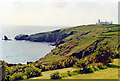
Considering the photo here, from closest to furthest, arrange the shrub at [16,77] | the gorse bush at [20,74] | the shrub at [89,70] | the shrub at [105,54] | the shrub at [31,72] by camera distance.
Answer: the shrub at [16,77]
the gorse bush at [20,74]
the shrub at [31,72]
the shrub at [89,70]
the shrub at [105,54]

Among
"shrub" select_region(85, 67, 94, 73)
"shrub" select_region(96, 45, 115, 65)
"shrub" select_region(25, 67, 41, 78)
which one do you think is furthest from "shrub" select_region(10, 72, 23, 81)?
"shrub" select_region(96, 45, 115, 65)

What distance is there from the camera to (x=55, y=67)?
5275cm

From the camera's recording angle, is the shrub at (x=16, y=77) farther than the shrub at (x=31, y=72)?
No

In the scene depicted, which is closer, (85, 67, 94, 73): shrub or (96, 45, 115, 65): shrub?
(85, 67, 94, 73): shrub

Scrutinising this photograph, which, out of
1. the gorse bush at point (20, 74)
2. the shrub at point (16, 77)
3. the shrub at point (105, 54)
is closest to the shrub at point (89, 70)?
the shrub at point (105, 54)

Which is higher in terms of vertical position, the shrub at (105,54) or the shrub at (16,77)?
the shrub at (105,54)

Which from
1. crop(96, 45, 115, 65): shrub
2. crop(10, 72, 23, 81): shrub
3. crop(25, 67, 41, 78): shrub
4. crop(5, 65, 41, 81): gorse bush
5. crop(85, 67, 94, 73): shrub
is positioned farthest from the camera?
crop(96, 45, 115, 65): shrub

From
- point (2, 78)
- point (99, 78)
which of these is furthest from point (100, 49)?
point (2, 78)

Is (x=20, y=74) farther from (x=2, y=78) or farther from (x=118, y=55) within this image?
(x=118, y=55)

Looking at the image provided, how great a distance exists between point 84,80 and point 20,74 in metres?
17.0

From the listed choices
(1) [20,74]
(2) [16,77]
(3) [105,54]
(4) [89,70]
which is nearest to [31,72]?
(1) [20,74]

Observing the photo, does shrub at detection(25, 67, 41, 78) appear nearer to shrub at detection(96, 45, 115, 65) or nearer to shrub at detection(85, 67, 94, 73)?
shrub at detection(85, 67, 94, 73)

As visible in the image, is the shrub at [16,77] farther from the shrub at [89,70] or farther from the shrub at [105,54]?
the shrub at [105,54]

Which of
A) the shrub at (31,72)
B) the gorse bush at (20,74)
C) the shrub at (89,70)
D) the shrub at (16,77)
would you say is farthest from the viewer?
the shrub at (89,70)
